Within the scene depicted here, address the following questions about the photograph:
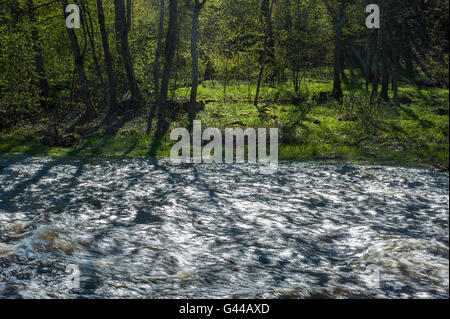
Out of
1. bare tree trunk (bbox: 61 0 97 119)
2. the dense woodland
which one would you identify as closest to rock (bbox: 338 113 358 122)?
the dense woodland

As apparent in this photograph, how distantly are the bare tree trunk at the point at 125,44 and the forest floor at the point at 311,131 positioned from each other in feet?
4.57

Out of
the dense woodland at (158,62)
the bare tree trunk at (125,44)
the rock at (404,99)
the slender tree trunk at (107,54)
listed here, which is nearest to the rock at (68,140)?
the dense woodland at (158,62)

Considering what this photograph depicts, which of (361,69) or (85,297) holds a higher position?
(361,69)

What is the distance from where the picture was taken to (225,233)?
28.2 feet

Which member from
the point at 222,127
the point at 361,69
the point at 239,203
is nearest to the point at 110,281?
the point at 239,203

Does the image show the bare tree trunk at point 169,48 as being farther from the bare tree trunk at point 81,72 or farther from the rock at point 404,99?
the rock at point 404,99

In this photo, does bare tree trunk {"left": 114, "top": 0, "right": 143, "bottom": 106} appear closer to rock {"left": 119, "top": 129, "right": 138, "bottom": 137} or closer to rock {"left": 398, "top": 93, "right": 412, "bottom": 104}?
rock {"left": 119, "top": 129, "right": 138, "bottom": 137}

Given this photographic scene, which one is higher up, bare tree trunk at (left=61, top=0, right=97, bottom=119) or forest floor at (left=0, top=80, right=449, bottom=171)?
bare tree trunk at (left=61, top=0, right=97, bottom=119)

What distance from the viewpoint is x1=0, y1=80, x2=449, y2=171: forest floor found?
52.5ft

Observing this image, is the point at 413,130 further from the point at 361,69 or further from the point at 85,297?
the point at 361,69

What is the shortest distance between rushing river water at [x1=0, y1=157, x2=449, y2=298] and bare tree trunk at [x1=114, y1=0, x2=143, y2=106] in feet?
34.2

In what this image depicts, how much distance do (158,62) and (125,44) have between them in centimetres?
251

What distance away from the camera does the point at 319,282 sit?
6.36 meters
